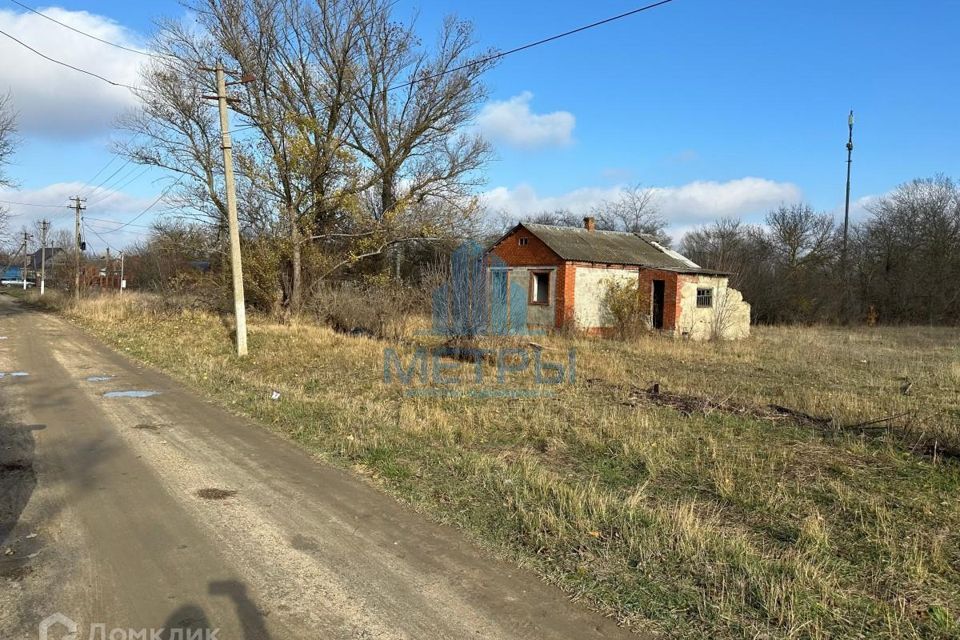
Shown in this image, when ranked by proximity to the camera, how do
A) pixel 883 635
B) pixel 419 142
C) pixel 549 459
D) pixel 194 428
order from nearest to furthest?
pixel 883 635 < pixel 549 459 < pixel 194 428 < pixel 419 142

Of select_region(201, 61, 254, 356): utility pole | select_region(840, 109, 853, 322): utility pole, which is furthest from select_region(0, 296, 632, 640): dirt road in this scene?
select_region(840, 109, 853, 322): utility pole

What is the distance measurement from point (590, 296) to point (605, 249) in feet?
9.67

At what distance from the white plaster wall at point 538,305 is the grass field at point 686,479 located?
11.5 meters

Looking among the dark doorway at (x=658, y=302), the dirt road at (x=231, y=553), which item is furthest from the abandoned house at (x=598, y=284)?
the dirt road at (x=231, y=553)

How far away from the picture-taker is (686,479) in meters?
6.09

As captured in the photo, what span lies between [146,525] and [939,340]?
32108mm

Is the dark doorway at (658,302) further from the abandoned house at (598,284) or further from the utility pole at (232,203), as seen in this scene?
the utility pole at (232,203)

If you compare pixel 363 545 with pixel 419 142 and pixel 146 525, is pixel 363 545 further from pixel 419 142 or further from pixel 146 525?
pixel 419 142

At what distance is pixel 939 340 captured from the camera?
26.7 meters

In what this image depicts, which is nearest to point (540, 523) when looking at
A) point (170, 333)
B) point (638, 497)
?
point (638, 497)

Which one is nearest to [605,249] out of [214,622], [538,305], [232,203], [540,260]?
[540,260]

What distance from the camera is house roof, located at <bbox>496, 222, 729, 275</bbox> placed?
2548 cm

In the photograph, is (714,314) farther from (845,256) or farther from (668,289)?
(845,256)

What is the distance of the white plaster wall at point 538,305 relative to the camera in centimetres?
2548
